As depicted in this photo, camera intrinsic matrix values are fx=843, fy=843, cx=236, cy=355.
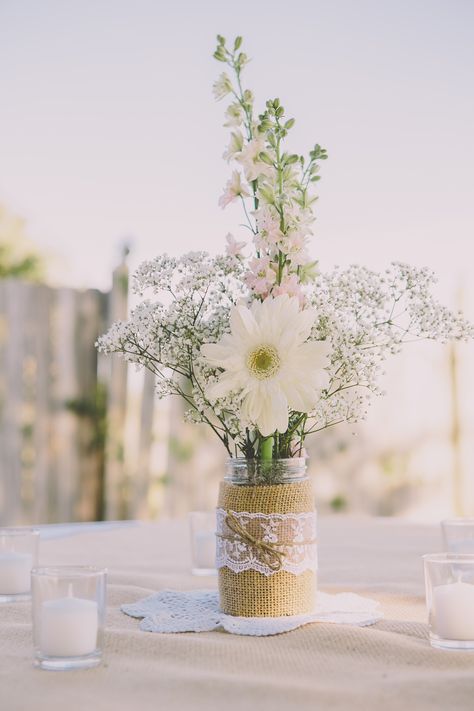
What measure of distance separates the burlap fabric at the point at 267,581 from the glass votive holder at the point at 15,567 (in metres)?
0.33

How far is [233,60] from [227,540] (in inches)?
24.2

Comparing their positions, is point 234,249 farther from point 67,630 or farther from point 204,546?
point 204,546

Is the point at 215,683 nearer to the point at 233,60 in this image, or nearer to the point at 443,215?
the point at 233,60

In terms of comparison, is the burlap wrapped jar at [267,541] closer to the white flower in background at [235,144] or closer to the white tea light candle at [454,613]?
the white tea light candle at [454,613]

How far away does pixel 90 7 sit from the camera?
4211 millimetres

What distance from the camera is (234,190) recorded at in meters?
1.09

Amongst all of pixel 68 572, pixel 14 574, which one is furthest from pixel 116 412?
pixel 68 572

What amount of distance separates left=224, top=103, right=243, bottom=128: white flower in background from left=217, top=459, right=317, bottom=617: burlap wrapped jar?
17.1 inches

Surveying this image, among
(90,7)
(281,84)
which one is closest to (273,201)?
(281,84)

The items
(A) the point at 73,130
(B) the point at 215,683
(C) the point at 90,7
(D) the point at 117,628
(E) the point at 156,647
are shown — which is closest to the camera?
(B) the point at 215,683

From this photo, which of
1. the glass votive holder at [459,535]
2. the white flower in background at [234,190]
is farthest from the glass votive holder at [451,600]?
the white flower in background at [234,190]

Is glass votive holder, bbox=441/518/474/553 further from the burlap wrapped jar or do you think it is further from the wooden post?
the wooden post

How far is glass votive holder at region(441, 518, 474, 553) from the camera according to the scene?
132 cm

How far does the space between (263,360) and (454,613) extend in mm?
362
